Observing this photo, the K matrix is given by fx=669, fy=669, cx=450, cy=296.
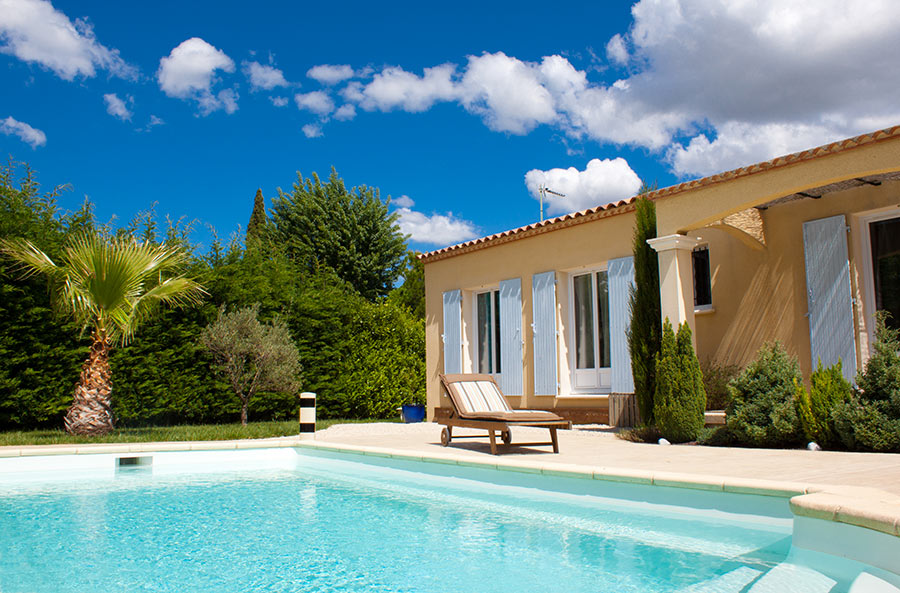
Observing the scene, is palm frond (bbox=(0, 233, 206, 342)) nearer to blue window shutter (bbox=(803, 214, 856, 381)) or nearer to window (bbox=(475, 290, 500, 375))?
window (bbox=(475, 290, 500, 375))

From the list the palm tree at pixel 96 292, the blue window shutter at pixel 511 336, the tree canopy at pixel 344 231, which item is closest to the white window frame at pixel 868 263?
the blue window shutter at pixel 511 336

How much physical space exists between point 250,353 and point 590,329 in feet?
19.3

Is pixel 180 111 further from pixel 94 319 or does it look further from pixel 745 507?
pixel 745 507

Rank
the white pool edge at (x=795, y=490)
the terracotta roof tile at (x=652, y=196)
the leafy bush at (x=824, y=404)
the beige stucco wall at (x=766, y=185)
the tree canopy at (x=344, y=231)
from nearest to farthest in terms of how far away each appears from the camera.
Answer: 1. the white pool edge at (x=795, y=490)
2. the leafy bush at (x=824, y=404)
3. the beige stucco wall at (x=766, y=185)
4. the terracotta roof tile at (x=652, y=196)
5. the tree canopy at (x=344, y=231)

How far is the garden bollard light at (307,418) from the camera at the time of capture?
957cm

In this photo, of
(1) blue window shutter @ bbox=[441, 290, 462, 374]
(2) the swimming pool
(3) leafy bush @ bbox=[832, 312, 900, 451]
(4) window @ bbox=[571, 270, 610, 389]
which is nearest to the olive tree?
(1) blue window shutter @ bbox=[441, 290, 462, 374]

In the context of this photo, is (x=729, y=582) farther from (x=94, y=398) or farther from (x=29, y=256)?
(x=29, y=256)

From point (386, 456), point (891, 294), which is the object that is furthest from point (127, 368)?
point (891, 294)

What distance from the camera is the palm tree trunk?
9828 millimetres

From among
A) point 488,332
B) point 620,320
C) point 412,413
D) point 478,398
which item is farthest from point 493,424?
point 412,413

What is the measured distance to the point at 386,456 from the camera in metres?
7.47

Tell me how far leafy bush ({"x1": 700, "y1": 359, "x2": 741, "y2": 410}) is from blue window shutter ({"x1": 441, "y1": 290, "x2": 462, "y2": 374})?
487 centimetres

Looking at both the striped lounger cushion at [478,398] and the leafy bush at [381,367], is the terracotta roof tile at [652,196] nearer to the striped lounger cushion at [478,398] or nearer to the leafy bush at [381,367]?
the leafy bush at [381,367]

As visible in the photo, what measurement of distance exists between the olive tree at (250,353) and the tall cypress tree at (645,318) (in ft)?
19.7
